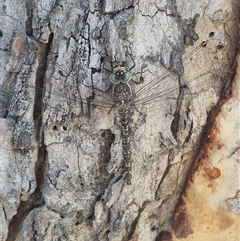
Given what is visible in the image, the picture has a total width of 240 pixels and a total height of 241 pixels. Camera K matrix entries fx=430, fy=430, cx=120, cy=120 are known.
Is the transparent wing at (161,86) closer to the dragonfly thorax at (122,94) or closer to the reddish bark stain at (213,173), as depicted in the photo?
the dragonfly thorax at (122,94)

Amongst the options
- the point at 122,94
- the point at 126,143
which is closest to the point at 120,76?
the point at 122,94

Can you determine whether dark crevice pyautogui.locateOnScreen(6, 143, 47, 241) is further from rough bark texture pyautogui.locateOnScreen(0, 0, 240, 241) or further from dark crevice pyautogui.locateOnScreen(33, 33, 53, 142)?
dark crevice pyautogui.locateOnScreen(33, 33, 53, 142)

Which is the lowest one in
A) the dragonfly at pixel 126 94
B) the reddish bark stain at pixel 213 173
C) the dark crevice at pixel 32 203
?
the reddish bark stain at pixel 213 173

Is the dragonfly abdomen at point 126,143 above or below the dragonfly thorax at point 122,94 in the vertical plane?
below

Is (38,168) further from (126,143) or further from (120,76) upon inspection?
(120,76)

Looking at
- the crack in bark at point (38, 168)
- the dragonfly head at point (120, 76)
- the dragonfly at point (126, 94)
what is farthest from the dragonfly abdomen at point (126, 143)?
the crack in bark at point (38, 168)

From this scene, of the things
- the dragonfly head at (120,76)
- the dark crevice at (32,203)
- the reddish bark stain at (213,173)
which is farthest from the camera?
the reddish bark stain at (213,173)

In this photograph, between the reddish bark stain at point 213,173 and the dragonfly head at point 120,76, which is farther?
the reddish bark stain at point 213,173

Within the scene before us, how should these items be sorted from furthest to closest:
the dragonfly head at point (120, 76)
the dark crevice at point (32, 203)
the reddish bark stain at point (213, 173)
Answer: the reddish bark stain at point (213, 173) → the dark crevice at point (32, 203) → the dragonfly head at point (120, 76)

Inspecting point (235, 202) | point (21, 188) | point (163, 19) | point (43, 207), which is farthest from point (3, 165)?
point (235, 202)
